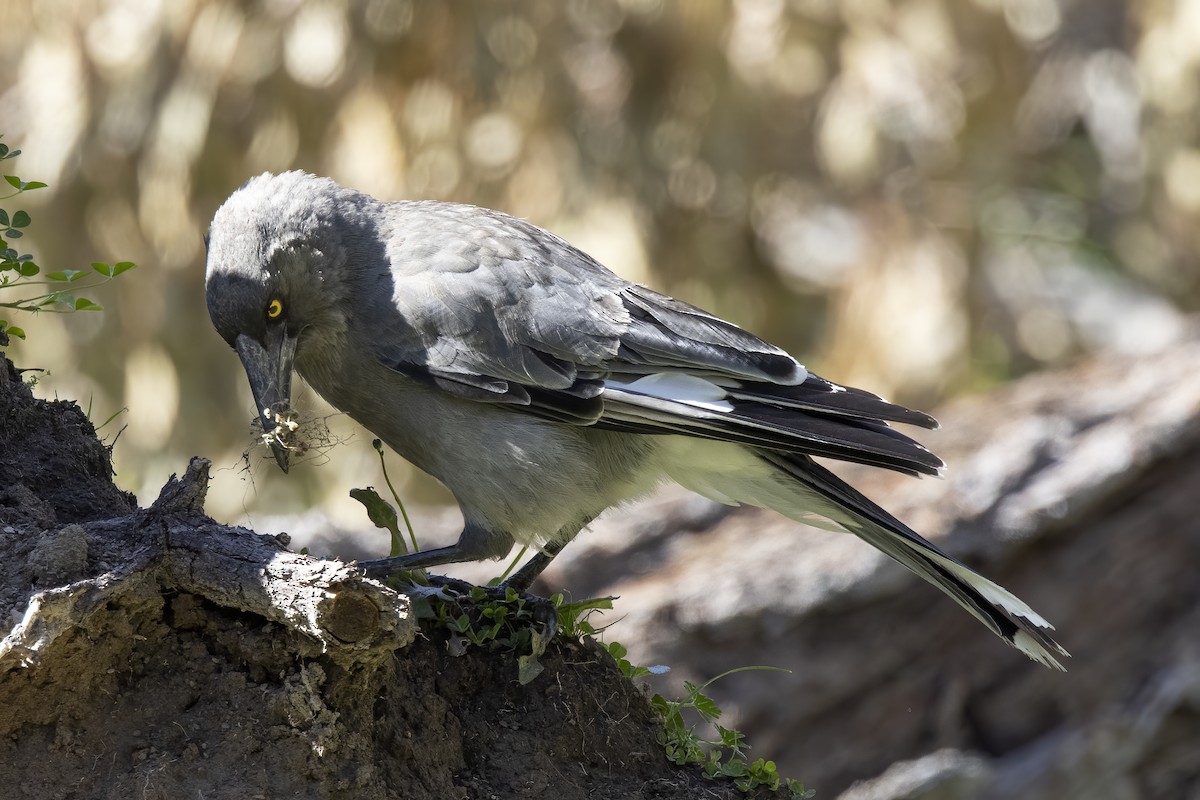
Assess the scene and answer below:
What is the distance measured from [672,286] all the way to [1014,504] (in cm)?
409

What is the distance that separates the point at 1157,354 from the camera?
681 cm

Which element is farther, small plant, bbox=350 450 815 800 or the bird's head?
the bird's head

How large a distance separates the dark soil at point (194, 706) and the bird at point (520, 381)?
716 mm

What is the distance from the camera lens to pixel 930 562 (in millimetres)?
3971

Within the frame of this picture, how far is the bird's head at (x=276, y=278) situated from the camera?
3.78 meters

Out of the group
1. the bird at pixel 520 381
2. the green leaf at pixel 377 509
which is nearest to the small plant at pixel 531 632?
the green leaf at pixel 377 509

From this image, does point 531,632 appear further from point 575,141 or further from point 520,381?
point 575,141

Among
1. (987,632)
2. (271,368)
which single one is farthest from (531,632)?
(987,632)

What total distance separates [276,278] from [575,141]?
5.89m

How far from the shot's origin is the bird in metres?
3.83

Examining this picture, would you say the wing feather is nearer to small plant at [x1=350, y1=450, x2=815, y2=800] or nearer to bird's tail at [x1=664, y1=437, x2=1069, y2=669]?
bird's tail at [x1=664, y1=437, x2=1069, y2=669]

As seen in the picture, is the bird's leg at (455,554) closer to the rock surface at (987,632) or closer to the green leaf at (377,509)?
the green leaf at (377,509)

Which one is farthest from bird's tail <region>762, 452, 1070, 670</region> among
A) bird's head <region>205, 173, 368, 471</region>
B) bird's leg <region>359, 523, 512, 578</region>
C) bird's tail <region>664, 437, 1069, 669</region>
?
bird's head <region>205, 173, 368, 471</region>

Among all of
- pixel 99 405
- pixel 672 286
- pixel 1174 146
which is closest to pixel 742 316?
pixel 672 286
